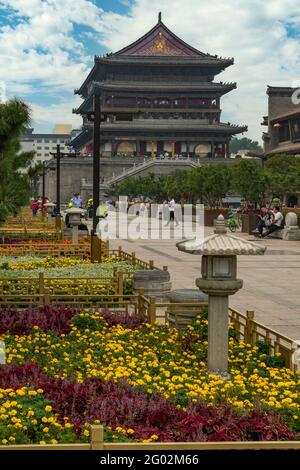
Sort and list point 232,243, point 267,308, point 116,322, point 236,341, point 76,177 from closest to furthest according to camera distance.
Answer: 1. point 232,243
2. point 236,341
3. point 116,322
4. point 267,308
5. point 76,177

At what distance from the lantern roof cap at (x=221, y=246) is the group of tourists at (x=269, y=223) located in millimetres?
26251

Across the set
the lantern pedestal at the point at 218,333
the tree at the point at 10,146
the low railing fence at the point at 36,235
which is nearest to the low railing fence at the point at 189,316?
the lantern pedestal at the point at 218,333

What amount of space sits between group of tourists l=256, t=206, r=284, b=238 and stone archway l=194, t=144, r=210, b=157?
189 ft

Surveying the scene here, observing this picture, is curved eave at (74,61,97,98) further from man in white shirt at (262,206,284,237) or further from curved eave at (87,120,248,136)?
man in white shirt at (262,206,284,237)

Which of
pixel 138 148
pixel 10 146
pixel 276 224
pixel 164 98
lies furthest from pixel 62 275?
pixel 164 98

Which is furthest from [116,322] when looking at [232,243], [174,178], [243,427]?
[174,178]

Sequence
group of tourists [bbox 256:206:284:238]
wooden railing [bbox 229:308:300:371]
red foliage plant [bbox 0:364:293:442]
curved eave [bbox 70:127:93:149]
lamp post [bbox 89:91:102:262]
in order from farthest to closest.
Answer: curved eave [bbox 70:127:93:149] → group of tourists [bbox 256:206:284:238] → lamp post [bbox 89:91:102:262] → wooden railing [bbox 229:308:300:371] → red foliage plant [bbox 0:364:293:442]

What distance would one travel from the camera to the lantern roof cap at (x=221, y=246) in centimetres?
858

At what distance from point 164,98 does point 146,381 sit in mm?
86283

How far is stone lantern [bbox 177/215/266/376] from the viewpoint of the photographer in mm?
8648

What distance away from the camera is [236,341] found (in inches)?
434

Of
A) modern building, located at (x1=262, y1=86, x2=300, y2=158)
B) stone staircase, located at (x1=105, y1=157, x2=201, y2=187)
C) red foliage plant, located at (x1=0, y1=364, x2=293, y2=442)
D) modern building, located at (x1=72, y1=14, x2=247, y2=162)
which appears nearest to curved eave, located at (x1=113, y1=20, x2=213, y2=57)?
modern building, located at (x1=72, y1=14, x2=247, y2=162)
